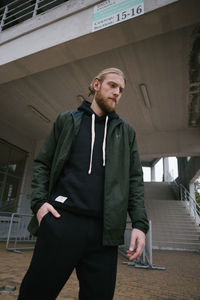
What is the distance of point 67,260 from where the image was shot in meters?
0.93

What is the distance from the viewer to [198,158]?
38.0ft

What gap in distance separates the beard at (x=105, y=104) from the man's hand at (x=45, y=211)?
698 millimetres

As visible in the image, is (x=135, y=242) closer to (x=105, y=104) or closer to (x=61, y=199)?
(x=61, y=199)

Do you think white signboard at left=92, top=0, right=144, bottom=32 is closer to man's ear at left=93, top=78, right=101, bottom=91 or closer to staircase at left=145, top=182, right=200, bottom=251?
man's ear at left=93, top=78, right=101, bottom=91

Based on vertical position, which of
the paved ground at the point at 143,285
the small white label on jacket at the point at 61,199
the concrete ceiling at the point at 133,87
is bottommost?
the paved ground at the point at 143,285

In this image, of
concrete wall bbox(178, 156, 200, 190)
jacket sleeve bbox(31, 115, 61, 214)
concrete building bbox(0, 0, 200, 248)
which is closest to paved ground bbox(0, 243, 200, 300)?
jacket sleeve bbox(31, 115, 61, 214)

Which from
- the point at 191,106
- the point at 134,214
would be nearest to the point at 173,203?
the point at 191,106

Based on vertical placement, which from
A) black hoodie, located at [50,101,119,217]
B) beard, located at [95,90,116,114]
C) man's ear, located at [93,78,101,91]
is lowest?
black hoodie, located at [50,101,119,217]

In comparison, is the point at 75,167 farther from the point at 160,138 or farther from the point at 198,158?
the point at 198,158

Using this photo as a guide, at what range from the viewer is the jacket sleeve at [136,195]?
3.54 ft

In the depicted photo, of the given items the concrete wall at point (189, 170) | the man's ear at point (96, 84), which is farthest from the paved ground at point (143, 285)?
the concrete wall at point (189, 170)

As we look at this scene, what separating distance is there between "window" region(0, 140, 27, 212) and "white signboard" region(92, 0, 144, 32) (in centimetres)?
747

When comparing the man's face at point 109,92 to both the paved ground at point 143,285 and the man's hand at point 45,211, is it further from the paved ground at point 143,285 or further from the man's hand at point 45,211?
the paved ground at point 143,285

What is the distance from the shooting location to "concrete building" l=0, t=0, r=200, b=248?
12.3 ft
